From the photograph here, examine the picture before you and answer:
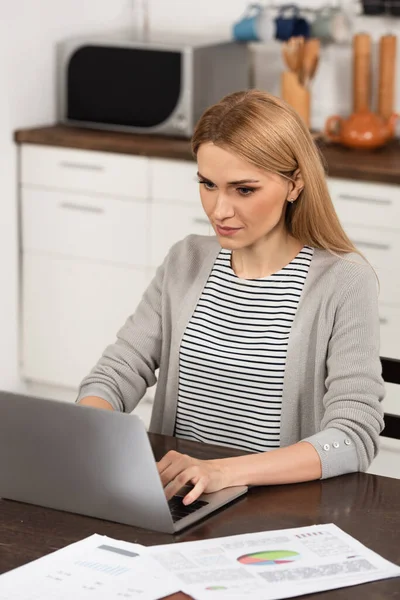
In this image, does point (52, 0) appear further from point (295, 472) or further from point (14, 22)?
point (295, 472)

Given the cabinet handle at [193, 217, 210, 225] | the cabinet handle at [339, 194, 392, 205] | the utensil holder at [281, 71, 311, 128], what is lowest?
the cabinet handle at [193, 217, 210, 225]

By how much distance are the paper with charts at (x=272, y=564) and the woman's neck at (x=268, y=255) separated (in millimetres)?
600

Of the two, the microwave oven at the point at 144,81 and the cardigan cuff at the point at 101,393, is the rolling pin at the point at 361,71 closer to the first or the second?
the microwave oven at the point at 144,81

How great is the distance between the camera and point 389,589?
52.6 inches

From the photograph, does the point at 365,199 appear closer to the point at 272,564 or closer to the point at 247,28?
the point at 247,28

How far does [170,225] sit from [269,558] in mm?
2221

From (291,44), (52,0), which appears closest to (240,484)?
(291,44)

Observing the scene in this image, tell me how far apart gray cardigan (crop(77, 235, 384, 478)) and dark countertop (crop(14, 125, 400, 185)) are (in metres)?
1.24

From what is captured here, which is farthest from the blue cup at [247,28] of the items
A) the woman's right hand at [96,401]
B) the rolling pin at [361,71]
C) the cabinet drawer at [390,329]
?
the woman's right hand at [96,401]

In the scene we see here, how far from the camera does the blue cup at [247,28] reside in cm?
367

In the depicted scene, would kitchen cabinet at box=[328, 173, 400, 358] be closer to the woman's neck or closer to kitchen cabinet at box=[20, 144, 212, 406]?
kitchen cabinet at box=[20, 144, 212, 406]

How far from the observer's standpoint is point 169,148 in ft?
11.4

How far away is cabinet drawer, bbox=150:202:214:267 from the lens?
11.4ft

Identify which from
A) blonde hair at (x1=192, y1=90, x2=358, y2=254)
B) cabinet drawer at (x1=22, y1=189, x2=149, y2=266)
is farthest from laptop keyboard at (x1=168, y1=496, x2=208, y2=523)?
cabinet drawer at (x1=22, y1=189, x2=149, y2=266)
